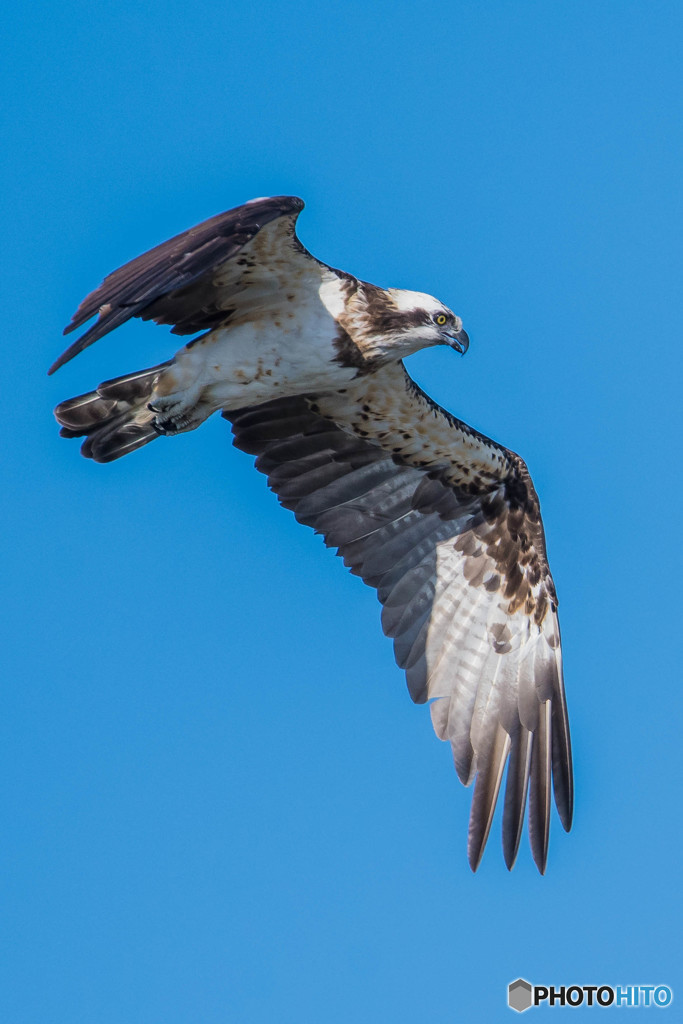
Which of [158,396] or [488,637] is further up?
[158,396]

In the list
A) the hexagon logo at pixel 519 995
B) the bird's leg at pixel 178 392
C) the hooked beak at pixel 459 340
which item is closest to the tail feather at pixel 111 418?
the bird's leg at pixel 178 392

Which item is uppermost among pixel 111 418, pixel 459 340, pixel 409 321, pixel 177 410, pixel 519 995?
pixel 459 340

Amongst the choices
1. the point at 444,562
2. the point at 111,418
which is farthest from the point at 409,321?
the point at 444,562

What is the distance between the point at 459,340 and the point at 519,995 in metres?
5.79

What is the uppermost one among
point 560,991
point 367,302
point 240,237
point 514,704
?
point 367,302

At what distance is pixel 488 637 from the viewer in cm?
1146

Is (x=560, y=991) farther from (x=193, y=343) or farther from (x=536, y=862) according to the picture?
(x=193, y=343)

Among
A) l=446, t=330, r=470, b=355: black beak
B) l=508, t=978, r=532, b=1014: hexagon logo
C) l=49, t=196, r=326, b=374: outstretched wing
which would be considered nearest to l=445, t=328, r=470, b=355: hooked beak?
l=446, t=330, r=470, b=355: black beak

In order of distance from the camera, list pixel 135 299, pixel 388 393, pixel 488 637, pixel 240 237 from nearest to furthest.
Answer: pixel 135 299, pixel 240 237, pixel 388 393, pixel 488 637

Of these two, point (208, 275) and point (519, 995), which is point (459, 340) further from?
point (519, 995)

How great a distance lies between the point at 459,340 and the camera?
33.5 feet

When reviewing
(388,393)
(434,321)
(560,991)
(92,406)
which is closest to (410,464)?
(388,393)

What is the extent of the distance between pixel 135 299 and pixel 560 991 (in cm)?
706

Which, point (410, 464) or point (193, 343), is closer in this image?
point (193, 343)
